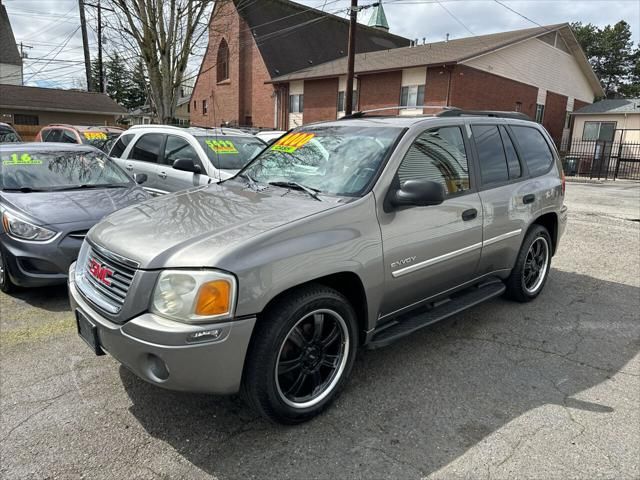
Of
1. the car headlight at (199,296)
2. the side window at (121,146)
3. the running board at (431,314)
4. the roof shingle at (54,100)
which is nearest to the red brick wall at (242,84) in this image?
the roof shingle at (54,100)

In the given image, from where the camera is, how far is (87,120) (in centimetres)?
3706

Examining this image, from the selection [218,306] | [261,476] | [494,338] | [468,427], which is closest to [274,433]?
[261,476]

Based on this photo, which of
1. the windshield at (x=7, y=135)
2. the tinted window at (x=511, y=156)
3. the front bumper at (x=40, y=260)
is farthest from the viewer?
the windshield at (x=7, y=135)

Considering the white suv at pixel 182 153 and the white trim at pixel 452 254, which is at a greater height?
the white suv at pixel 182 153

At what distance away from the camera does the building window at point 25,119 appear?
34000 mm

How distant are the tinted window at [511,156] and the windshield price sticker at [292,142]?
1.83 metres

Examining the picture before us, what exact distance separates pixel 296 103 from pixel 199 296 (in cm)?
2971

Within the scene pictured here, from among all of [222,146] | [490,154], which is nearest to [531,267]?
[490,154]

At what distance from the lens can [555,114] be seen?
31.0m

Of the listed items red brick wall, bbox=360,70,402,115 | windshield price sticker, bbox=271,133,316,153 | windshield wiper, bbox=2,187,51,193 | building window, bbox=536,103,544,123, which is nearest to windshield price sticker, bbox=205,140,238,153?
windshield wiper, bbox=2,187,51,193

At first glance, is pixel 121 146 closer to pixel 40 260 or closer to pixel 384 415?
pixel 40 260

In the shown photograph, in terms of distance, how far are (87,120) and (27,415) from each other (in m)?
39.3

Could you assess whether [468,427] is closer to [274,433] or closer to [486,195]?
[274,433]

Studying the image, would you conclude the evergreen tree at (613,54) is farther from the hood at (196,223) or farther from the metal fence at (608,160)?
the hood at (196,223)
